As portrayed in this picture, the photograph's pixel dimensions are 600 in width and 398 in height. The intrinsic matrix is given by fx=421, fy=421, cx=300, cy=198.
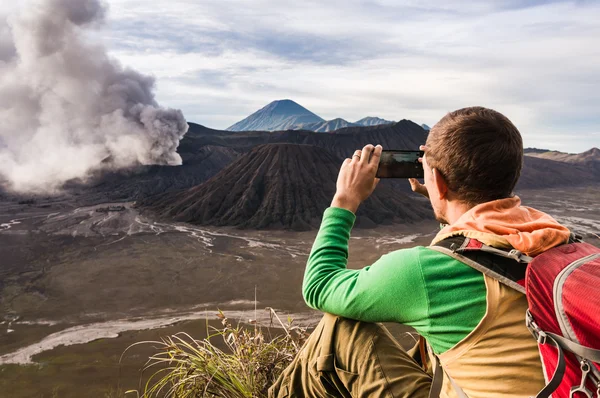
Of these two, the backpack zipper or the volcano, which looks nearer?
the backpack zipper

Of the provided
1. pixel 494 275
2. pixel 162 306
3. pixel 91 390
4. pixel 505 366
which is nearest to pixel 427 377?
pixel 505 366

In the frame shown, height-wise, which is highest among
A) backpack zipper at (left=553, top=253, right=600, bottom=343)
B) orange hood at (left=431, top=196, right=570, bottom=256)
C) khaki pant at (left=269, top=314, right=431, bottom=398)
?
orange hood at (left=431, top=196, right=570, bottom=256)

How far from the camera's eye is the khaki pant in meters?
1.54

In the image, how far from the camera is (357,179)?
166cm

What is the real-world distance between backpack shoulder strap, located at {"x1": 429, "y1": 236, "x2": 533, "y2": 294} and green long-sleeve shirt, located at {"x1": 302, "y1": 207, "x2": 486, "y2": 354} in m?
0.03

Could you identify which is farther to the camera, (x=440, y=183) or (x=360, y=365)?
(x=360, y=365)

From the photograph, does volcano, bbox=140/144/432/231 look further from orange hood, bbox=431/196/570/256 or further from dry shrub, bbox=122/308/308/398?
orange hood, bbox=431/196/570/256

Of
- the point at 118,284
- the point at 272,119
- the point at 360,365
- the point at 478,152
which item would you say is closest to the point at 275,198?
the point at 118,284

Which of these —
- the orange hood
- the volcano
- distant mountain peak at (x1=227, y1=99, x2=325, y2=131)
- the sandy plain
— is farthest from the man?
distant mountain peak at (x1=227, y1=99, x2=325, y2=131)

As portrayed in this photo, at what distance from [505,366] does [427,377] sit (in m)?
0.46

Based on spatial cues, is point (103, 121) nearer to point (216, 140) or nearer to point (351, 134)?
point (216, 140)

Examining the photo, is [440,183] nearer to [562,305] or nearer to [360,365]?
[562,305]

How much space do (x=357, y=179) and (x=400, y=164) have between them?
0.21 m

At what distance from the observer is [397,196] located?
27.6 metres
